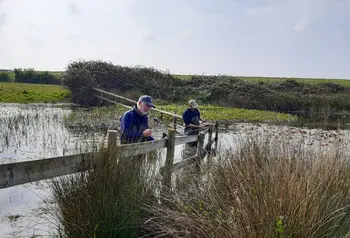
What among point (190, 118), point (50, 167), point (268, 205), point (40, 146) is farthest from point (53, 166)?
point (40, 146)

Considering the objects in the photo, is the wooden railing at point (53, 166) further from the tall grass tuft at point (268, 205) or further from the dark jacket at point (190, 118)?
the dark jacket at point (190, 118)

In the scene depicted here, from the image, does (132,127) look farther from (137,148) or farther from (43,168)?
(43,168)

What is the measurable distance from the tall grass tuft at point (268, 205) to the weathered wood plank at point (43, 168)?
2.98 feet

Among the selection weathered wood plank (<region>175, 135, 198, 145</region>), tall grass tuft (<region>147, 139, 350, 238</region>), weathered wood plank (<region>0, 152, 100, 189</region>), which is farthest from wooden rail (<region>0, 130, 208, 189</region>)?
weathered wood plank (<region>175, 135, 198, 145</region>)

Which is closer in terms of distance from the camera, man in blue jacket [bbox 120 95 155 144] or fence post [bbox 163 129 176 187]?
fence post [bbox 163 129 176 187]

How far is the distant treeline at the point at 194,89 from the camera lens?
102 feet

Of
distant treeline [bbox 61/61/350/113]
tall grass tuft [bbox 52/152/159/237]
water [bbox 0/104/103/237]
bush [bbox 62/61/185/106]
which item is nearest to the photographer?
tall grass tuft [bbox 52/152/159/237]

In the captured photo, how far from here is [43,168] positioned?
10.7 ft

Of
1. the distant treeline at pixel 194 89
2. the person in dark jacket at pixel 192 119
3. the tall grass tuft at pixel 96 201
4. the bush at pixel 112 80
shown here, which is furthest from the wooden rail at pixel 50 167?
the bush at pixel 112 80

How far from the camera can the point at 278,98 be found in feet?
138

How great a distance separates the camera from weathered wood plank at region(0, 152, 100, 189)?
3.00 metres

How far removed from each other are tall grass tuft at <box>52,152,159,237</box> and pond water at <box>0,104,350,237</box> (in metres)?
0.24

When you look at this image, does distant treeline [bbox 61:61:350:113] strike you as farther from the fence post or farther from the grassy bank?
the grassy bank

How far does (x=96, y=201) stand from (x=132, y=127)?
90.1 inches
